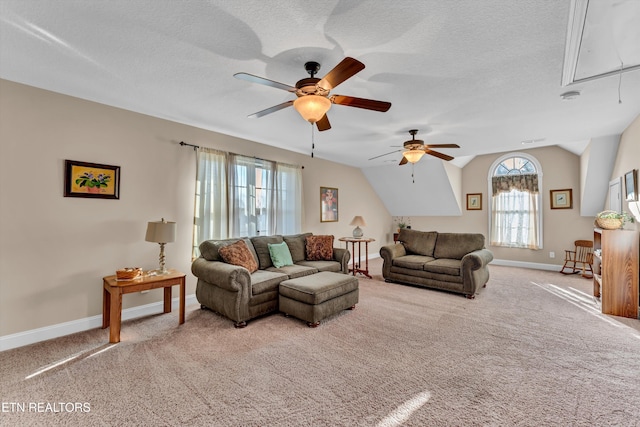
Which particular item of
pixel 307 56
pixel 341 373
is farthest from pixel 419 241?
pixel 307 56

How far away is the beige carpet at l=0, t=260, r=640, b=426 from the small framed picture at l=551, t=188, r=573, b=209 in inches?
134

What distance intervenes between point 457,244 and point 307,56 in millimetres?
4176

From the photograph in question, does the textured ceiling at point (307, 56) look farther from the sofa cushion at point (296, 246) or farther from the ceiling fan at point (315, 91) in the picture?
the sofa cushion at point (296, 246)

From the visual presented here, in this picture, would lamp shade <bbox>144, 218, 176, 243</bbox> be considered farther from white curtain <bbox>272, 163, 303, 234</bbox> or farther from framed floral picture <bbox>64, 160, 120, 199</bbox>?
white curtain <bbox>272, 163, 303, 234</bbox>

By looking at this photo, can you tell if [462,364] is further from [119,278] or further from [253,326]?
[119,278]

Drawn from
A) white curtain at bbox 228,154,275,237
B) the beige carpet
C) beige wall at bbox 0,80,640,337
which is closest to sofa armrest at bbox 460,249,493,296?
the beige carpet

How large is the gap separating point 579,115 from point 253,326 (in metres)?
4.86

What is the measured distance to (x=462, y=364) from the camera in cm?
240

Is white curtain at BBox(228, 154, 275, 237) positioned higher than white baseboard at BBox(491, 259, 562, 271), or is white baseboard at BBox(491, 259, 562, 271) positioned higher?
white curtain at BBox(228, 154, 275, 237)

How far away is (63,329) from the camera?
294 cm

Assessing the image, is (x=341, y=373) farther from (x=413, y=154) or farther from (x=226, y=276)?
(x=413, y=154)

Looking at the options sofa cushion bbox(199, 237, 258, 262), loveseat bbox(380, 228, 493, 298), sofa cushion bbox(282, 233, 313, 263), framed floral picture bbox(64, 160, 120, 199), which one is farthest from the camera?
sofa cushion bbox(282, 233, 313, 263)

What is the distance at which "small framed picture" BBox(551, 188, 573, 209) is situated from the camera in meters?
6.00

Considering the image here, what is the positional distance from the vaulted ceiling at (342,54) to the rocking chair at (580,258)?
3.01m
